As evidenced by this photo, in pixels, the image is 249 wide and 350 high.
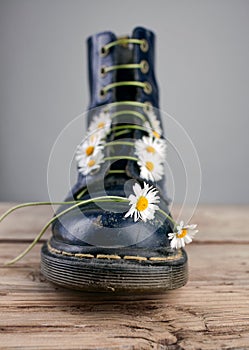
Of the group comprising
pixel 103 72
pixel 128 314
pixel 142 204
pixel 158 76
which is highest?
pixel 158 76

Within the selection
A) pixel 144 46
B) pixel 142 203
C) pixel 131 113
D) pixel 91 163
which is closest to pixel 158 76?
pixel 144 46

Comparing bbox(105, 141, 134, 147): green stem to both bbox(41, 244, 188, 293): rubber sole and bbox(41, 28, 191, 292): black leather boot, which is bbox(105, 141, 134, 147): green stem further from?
bbox(41, 244, 188, 293): rubber sole

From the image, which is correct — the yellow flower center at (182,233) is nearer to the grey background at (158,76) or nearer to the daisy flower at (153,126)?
the daisy flower at (153,126)

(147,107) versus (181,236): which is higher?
(147,107)

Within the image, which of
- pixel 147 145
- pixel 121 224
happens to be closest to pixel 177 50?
pixel 147 145

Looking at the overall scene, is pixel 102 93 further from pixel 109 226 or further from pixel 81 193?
pixel 109 226

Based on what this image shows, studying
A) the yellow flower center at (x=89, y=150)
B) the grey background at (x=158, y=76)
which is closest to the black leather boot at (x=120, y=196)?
the yellow flower center at (x=89, y=150)
